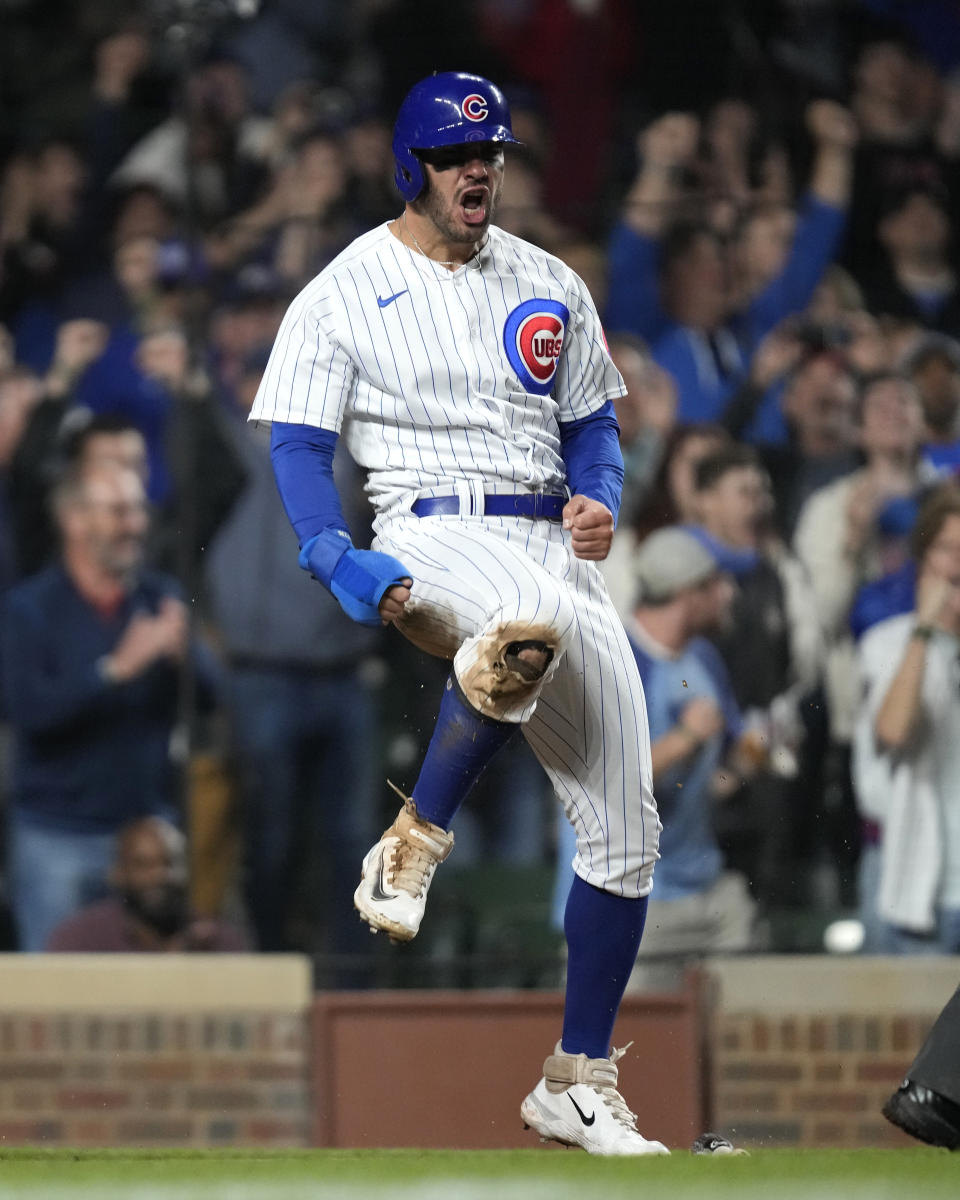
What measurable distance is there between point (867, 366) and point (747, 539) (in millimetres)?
629

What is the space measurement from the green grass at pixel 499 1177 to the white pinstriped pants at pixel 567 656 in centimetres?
57

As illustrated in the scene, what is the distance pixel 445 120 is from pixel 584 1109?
1.77 metres

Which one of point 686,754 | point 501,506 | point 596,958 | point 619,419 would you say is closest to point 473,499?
point 501,506

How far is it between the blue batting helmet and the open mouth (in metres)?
0.09

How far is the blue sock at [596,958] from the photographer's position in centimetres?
366

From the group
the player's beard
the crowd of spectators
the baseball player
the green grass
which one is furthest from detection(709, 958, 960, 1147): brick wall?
the player's beard

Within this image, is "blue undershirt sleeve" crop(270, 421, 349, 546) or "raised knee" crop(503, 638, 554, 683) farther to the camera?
"blue undershirt sleeve" crop(270, 421, 349, 546)

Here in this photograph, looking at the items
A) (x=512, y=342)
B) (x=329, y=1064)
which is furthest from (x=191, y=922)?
(x=512, y=342)

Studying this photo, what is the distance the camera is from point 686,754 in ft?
18.6

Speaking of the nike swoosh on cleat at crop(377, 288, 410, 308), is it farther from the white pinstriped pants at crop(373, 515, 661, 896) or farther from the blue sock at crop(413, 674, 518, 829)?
the blue sock at crop(413, 674, 518, 829)

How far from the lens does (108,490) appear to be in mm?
6027

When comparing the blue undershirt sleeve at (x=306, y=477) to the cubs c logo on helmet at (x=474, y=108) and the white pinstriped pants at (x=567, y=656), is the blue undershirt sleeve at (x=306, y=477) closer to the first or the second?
the white pinstriped pants at (x=567, y=656)

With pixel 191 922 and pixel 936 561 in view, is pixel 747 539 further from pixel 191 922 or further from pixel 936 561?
pixel 191 922

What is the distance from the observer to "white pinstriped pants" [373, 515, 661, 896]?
3395 mm
